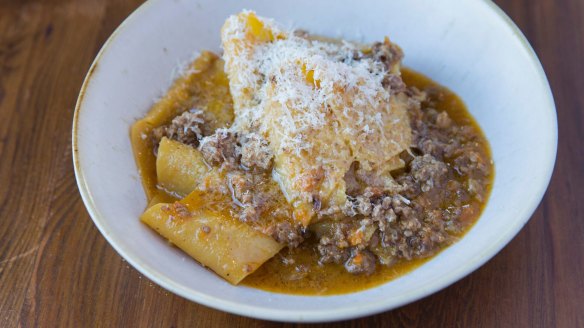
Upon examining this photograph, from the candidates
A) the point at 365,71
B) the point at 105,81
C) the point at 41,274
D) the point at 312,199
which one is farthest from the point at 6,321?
the point at 365,71

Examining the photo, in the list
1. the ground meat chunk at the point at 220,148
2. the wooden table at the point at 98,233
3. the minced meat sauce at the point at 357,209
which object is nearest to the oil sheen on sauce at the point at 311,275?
the minced meat sauce at the point at 357,209

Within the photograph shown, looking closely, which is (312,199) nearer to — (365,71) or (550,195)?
(365,71)

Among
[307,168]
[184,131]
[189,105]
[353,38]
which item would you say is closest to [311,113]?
[307,168]

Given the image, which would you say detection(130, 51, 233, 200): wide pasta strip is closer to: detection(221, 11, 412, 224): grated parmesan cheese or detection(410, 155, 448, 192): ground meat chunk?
detection(221, 11, 412, 224): grated parmesan cheese

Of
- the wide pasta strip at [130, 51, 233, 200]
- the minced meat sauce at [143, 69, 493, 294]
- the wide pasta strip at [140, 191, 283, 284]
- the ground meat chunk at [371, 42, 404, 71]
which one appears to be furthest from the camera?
the ground meat chunk at [371, 42, 404, 71]

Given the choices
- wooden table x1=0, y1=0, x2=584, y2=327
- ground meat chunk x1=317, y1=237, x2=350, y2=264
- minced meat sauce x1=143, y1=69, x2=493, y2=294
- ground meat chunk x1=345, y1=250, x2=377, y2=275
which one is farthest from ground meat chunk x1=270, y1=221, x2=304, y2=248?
wooden table x1=0, y1=0, x2=584, y2=327

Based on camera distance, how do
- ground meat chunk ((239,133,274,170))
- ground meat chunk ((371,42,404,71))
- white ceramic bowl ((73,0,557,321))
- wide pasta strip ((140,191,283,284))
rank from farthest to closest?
1. ground meat chunk ((371,42,404,71))
2. ground meat chunk ((239,133,274,170))
3. wide pasta strip ((140,191,283,284))
4. white ceramic bowl ((73,0,557,321))

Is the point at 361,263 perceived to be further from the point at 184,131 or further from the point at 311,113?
the point at 184,131
